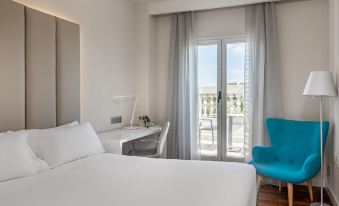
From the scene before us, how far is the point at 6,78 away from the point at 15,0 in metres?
0.72

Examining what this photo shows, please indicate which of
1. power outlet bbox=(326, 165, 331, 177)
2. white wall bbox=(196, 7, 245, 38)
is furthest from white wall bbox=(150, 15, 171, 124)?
power outlet bbox=(326, 165, 331, 177)

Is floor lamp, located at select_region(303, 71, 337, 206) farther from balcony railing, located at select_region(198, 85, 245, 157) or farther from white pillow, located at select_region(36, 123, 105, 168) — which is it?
white pillow, located at select_region(36, 123, 105, 168)

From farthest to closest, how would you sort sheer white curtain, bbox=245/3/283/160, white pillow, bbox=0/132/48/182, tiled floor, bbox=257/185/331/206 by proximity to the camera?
sheer white curtain, bbox=245/3/283/160 → tiled floor, bbox=257/185/331/206 → white pillow, bbox=0/132/48/182

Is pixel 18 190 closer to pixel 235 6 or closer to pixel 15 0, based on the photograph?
pixel 15 0

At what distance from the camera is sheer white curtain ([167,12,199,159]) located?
160 inches

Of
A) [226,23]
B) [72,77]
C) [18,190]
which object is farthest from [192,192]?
[226,23]

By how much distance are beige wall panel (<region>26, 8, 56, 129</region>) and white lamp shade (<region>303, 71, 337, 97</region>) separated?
2.68 m

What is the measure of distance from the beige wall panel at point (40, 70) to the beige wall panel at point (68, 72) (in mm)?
84

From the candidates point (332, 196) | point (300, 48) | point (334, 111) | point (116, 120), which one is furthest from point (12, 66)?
point (332, 196)

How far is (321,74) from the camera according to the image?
9.06ft

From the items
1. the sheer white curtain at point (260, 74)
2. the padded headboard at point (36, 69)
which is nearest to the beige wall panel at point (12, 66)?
the padded headboard at point (36, 69)

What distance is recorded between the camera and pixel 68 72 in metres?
2.80

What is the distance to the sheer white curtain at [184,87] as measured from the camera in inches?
160

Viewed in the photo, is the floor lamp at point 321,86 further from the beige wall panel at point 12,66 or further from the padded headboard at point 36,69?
the beige wall panel at point 12,66
